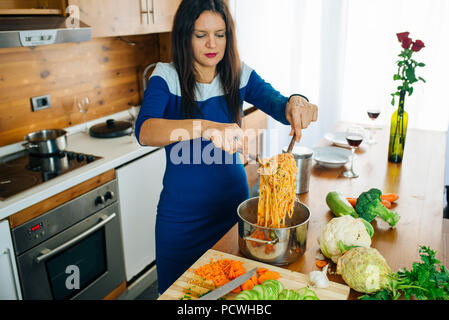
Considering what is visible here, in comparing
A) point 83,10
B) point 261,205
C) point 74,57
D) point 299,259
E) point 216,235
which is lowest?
point 216,235

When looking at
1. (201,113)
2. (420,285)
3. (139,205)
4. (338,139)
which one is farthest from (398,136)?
(139,205)

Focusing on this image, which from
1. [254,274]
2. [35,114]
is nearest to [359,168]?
[254,274]

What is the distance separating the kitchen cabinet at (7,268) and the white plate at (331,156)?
4.86ft

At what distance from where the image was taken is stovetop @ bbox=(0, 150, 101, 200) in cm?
196

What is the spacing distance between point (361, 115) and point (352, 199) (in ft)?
8.21

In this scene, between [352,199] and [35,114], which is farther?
[35,114]

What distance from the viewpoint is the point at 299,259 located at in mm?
1263

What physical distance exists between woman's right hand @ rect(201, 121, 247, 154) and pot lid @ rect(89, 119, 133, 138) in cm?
153

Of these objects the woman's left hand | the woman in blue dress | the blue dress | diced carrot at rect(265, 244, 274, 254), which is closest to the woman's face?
the woman in blue dress

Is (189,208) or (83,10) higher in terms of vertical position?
(83,10)

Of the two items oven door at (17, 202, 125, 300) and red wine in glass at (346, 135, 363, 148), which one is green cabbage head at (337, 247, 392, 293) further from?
oven door at (17, 202, 125, 300)

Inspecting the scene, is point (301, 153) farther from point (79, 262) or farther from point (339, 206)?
point (79, 262)

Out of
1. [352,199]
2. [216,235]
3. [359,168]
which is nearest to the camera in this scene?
[352,199]

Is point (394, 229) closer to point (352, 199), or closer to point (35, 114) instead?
point (352, 199)
